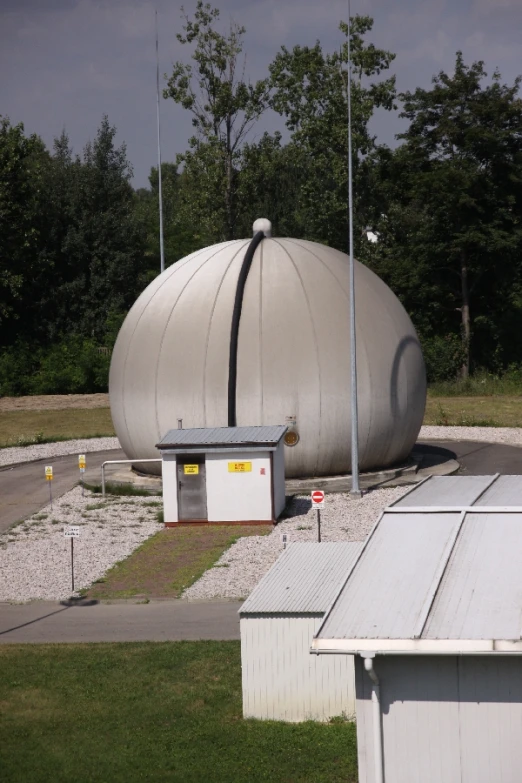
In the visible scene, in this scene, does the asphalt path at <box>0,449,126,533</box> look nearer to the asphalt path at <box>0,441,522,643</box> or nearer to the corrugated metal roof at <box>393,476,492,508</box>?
the asphalt path at <box>0,441,522,643</box>

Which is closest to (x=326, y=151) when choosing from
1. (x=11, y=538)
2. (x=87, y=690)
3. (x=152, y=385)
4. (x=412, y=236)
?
(x=412, y=236)

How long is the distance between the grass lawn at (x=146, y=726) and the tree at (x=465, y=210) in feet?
137

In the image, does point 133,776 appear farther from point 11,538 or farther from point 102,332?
point 102,332

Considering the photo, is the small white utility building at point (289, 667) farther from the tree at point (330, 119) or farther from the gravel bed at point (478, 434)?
the tree at point (330, 119)

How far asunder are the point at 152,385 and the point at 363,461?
614 centimetres

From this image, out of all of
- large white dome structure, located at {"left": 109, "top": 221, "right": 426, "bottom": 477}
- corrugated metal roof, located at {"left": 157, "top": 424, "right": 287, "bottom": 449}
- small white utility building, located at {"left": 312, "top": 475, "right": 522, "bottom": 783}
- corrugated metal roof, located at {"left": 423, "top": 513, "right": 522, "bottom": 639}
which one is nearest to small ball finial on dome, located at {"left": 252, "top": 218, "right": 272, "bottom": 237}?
large white dome structure, located at {"left": 109, "top": 221, "right": 426, "bottom": 477}

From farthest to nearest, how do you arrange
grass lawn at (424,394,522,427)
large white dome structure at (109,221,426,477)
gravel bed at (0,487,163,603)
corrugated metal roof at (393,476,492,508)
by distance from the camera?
grass lawn at (424,394,522,427)
large white dome structure at (109,221,426,477)
gravel bed at (0,487,163,603)
corrugated metal roof at (393,476,492,508)

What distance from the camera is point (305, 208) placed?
227 ft

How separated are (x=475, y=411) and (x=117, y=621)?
2950 centimetres

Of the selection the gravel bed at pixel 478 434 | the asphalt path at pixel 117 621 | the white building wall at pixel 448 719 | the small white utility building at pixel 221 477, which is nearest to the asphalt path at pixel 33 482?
the small white utility building at pixel 221 477

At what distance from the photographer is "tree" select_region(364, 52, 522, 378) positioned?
55.0 metres

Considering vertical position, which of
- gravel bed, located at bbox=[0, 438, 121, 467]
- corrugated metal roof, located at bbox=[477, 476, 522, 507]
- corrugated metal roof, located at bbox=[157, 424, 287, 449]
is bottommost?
gravel bed, located at bbox=[0, 438, 121, 467]

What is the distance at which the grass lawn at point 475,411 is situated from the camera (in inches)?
1679

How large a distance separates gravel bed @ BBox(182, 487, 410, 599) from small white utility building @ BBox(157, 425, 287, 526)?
3.06 feet
